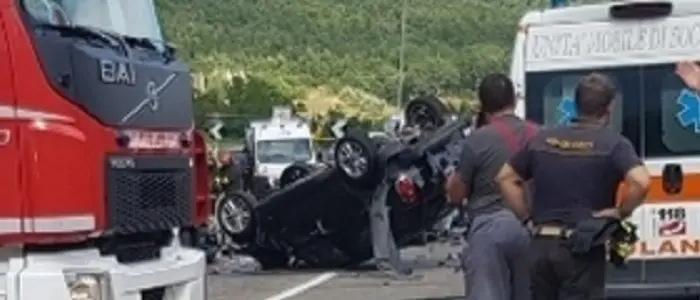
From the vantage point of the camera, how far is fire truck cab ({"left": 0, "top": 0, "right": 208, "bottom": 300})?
7.16 metres

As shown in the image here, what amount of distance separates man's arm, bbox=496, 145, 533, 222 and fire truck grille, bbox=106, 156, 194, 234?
173 centimetres

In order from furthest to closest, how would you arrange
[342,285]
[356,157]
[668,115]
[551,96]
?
[356,157]
[342,285]
[551,96]
[668,115]

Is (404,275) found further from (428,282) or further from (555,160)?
(555,160)

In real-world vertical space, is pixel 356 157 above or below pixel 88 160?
below

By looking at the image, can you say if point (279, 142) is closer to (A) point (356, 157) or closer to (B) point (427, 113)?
(B) point (427, 113)

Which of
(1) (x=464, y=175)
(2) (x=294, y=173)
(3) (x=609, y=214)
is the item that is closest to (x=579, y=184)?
(3) (x=609, y=214)

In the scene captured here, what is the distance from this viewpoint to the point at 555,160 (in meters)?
8.05

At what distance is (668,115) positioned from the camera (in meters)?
11.8

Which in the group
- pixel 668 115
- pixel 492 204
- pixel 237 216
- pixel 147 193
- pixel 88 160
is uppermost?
pixel 668 115

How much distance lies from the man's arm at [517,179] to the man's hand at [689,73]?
2.62 metres

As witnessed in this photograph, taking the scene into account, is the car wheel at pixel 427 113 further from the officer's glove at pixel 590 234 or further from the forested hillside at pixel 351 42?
the forested hillside at pixel 351 42

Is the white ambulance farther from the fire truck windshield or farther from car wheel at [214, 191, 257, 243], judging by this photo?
the fire truck windshield

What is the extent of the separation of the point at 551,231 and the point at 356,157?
959cm

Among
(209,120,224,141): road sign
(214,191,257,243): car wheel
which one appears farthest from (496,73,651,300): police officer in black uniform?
(209,120,224,141): road sign
